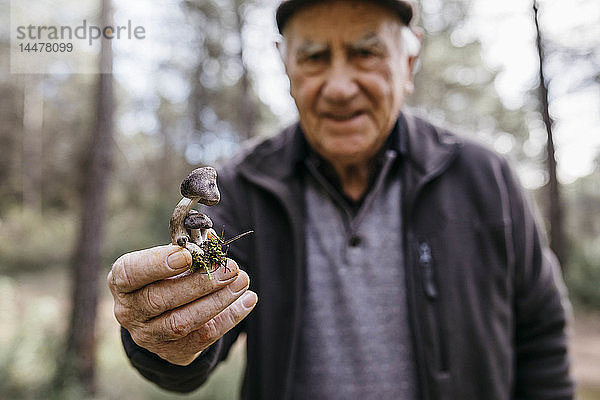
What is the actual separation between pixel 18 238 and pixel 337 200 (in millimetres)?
20952

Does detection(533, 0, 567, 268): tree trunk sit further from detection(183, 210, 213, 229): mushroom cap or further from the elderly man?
detection(183, 210, 213, 229): mushroom cap

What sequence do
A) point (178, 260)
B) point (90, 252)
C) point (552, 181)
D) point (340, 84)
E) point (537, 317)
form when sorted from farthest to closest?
point (552, 181) → point (90, 252) → point (537, 317) → point (340, 84) → point (178, 260)

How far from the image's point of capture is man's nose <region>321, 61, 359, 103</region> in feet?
7.08

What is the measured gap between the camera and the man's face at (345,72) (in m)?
2.15

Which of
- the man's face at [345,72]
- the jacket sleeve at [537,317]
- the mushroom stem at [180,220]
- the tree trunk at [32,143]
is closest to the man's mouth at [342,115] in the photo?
the man's face at [345,72]

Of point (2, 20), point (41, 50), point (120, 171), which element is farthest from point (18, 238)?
point (41, 50)

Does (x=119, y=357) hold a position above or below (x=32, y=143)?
below

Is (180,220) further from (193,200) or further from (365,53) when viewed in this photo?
(365,53)

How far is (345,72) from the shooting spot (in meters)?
2.17

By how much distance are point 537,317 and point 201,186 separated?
2253 millimetres

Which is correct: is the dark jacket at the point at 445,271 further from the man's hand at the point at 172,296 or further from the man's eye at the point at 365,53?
the man's hand at the point at 172,296

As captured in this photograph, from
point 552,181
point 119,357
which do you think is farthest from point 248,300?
point 552,181

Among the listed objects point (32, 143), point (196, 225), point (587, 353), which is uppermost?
point (32, 143)

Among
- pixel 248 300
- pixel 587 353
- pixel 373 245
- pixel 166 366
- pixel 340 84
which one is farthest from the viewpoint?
pixel 587 353
